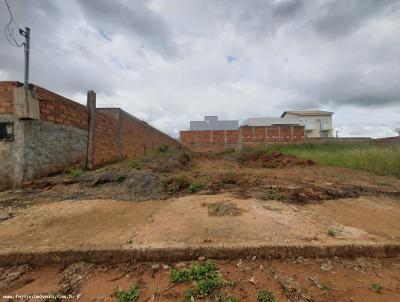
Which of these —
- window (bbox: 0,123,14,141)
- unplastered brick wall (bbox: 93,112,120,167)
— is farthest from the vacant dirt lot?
unplastered brick wall (bbox: 93,112,120,167)

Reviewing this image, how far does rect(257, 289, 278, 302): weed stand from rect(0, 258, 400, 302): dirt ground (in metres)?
0.03

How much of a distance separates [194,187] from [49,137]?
12.4ft

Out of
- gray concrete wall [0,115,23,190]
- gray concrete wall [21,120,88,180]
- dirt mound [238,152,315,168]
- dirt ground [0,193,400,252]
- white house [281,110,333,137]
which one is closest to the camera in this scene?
dirt ground [0,193,400,252]

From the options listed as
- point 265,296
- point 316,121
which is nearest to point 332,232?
point 265,296

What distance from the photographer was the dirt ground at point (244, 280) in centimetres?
122

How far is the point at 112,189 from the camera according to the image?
3.89 metres

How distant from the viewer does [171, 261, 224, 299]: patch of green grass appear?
4.07 ft

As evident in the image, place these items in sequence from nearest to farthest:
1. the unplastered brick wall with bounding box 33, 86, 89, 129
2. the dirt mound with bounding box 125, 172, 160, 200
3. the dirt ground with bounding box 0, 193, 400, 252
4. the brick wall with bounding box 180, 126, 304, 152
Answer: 1. the dirt ground with bounding box 0, 193, 400, 252
2. the dirt mound with bounding box 125, 172, 160, 200
3. the unplastered brick wall with bounding box 33, 86, 89, 129
4. the brick wall with bounding box 180, 126, 304, 152

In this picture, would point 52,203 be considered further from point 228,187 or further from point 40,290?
point 228,187

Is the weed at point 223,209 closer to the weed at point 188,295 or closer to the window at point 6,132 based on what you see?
the weed at point 188,295

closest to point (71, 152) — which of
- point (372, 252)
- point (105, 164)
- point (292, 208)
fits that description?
point (105, 164)

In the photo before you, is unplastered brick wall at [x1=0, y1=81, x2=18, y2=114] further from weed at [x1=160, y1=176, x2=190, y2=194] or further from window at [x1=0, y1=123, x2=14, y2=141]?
weed at [x1=160, y1=176, x2=190, y2=194]

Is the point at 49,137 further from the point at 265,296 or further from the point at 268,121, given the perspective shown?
the point at 268,121

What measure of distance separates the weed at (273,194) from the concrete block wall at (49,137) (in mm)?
4992
